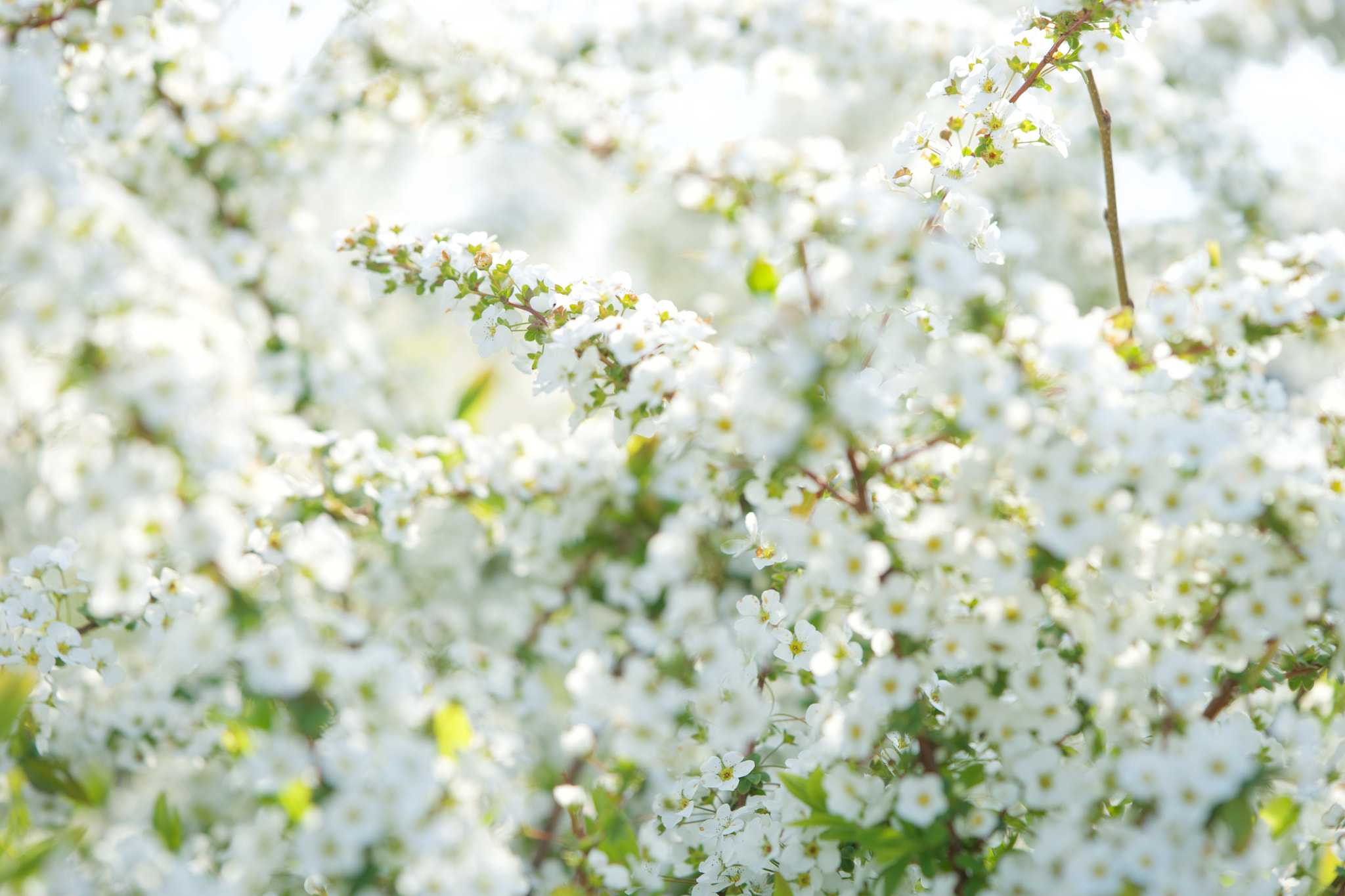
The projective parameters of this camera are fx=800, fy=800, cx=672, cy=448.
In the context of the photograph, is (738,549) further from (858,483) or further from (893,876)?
(893,876)

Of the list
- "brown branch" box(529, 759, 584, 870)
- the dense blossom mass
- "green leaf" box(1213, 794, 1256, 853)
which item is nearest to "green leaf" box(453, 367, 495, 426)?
the dense blossom mass

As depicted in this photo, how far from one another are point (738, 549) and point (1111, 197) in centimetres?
125

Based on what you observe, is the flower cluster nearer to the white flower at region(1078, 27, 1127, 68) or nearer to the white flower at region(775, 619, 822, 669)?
the white flower at region(1078, 27, 1127, 68)

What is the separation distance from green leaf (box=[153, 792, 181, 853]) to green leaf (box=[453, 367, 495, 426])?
180 cm

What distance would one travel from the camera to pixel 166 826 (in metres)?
1.47

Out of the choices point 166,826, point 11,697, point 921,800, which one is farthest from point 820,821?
point 11,697

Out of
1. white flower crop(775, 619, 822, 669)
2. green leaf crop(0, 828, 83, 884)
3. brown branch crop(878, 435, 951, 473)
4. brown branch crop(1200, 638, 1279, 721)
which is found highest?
brown branch crop(878, 435, 951, 473)

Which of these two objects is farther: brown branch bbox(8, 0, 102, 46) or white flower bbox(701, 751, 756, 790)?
brown branch bbox(8, 0, 102, 46)

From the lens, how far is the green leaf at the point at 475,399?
125 inches

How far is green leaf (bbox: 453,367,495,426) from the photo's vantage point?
316 centimetres

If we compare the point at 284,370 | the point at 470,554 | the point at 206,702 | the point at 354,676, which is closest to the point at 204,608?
the point at 206,702

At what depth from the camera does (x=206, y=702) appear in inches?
84.4

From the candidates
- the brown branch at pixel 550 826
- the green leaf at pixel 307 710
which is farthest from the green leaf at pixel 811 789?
the brown branch at pixel 550 826

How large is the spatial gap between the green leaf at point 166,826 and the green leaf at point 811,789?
1.10 metres
